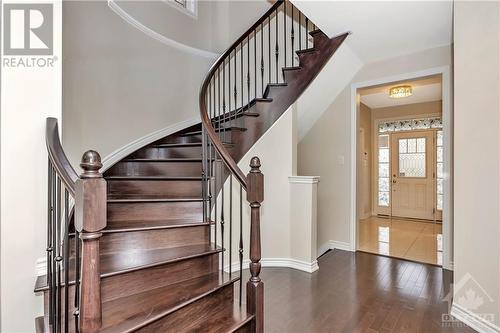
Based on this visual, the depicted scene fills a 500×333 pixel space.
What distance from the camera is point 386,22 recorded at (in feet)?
9.24

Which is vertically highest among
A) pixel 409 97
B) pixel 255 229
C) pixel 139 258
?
pixel 409 97

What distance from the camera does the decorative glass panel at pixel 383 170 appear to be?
6699 millimetres

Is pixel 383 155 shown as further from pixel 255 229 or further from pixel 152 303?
pixel 152 303

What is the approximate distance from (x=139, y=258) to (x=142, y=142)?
1790 mm

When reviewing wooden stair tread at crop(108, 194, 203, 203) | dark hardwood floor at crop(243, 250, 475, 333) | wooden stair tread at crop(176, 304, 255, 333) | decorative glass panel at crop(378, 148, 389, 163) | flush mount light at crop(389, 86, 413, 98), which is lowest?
dark hardwood floor at crop(243, 250, 475, 333)

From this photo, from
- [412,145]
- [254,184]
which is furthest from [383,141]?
[254,184]

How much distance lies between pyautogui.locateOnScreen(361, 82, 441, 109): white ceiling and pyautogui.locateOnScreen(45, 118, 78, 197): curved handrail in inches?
187

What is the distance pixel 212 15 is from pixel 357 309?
14.7 feet

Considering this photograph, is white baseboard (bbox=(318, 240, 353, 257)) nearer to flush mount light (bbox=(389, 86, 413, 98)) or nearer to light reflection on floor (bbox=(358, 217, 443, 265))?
light reflection on floor (bbox=(358, 217, 443, 265))

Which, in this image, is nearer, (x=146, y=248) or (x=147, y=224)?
(x=146, y=248)

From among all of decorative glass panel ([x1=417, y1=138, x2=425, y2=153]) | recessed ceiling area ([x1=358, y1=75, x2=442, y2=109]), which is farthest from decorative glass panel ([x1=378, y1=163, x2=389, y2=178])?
recessed ceiling area ([x1=358, y1=75, x2=442, y2=109])
